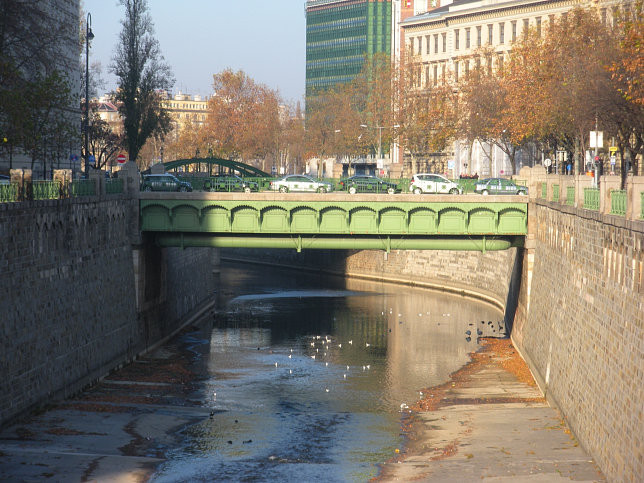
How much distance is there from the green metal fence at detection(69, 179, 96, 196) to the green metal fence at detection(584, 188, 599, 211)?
69.3 ft

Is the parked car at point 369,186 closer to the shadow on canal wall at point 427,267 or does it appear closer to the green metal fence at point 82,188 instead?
the shadow on canal wall at point 427,267

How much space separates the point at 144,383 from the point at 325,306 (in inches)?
1158

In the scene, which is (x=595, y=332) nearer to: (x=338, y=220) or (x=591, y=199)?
(x=591, y=199)

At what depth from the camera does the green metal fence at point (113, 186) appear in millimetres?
50856

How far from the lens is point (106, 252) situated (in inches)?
1948

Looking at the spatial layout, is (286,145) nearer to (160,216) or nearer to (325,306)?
(325,306)

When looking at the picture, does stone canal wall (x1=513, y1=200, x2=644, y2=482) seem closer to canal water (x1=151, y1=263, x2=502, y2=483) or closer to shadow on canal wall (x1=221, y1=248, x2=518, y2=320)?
canal water (x1=151, y1=263, x2=502, y2=483)

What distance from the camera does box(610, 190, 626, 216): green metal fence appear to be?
31.2m

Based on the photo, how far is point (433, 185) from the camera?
2689 inches

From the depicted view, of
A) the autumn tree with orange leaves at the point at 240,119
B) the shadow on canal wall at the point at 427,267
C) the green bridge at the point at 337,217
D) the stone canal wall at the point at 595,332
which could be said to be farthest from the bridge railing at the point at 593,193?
the autumn tree with orange leaves at the point at 240,119

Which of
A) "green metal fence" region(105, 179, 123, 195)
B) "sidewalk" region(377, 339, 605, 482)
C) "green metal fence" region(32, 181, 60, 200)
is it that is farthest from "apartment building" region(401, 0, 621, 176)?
"green metal fence" region(32, 181, 60, 200)

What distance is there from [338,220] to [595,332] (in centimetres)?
2224

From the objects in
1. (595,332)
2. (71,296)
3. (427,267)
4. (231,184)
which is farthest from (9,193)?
(427,267)

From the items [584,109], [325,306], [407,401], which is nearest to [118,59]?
[325,306]
